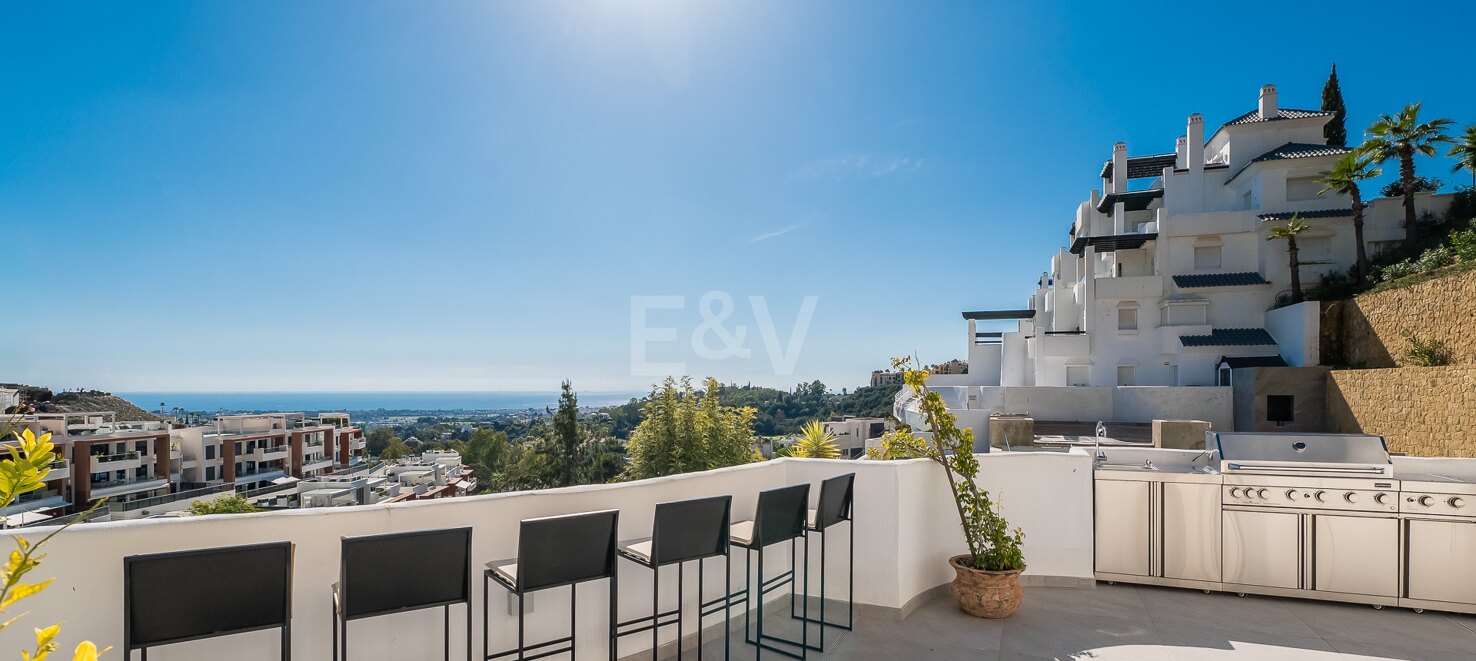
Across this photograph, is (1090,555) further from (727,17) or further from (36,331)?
(36,331)

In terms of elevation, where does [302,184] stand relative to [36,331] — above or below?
above

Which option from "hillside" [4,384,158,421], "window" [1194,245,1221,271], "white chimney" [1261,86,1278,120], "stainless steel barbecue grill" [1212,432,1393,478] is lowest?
"hillside" [4,384,158,421]

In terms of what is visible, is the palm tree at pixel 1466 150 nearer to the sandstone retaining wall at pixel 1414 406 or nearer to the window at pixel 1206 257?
the window at pixel 1206 257

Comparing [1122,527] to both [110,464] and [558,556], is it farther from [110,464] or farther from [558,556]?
[110,464]

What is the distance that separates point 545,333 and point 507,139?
30.6 metres

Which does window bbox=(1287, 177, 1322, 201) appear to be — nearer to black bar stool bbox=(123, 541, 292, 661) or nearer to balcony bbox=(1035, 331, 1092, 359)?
balcony bbox=(1035, 331, 1092, 359)

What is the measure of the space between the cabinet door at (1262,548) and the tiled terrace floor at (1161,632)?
0.50 feet

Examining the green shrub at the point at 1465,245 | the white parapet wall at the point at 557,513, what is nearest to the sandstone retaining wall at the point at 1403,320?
the green shrub at the point at 1465,245

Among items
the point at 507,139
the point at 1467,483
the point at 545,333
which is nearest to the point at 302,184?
the point at 507,139

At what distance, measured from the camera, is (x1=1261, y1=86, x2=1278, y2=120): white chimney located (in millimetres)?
22172

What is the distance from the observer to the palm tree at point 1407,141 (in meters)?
17.7

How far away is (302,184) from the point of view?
88.6 ft

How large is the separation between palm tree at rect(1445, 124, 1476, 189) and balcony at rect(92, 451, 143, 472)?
5155 cm

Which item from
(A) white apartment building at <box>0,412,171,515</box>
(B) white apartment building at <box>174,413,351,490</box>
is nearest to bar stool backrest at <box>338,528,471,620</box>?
(A) white apartment building at <box>0,412,171,515</box>
